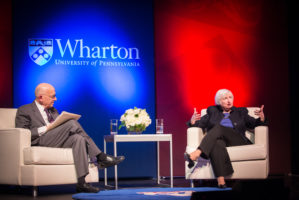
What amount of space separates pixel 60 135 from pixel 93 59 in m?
1.68

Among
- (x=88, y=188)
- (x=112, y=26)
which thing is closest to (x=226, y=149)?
(x=88, y=188)

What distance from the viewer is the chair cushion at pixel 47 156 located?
13.8 feet

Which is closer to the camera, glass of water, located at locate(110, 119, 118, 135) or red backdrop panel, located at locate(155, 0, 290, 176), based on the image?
glass of water, located at locate(110, 119, 118, 135)

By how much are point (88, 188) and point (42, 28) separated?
252cm

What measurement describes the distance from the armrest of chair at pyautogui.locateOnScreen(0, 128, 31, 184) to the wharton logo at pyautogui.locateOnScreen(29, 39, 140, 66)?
1.53 m

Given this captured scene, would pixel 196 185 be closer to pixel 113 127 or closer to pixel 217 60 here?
pixel 113 127

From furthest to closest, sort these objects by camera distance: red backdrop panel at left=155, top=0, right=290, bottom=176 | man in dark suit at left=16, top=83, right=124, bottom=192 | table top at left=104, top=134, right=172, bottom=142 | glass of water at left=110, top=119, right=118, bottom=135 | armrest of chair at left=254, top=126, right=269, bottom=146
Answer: red backdrop panel at left=155, top=0, right=290, bottom=176 → glass of water at left=110, top=119, right=118, bottom=135 → table top at left=104, top=134, right=172, bottom=142 → armrest of chair at left=254, top=126, right=269, bottom=146 → man in dark suit at left=16, top=83, right=124, bottom=192

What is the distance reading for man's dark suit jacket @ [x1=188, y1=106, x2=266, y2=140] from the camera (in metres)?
5.06

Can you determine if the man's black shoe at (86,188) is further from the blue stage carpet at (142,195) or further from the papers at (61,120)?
the papers at (61,120)

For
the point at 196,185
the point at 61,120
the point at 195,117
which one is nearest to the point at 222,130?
the point at 195,117

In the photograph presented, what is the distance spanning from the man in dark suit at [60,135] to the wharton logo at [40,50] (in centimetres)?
95

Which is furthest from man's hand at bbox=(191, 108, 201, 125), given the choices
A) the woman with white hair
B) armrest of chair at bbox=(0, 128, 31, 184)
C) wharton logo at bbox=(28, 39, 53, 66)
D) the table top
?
wharton logo at bbox=(28, 39, 53, 66)

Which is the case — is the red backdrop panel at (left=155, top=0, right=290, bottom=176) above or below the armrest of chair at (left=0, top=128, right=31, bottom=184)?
above

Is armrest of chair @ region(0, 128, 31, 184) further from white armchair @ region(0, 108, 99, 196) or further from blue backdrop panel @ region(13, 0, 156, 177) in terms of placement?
blue backdrop panel @ region(13, 0, 156, 177)
